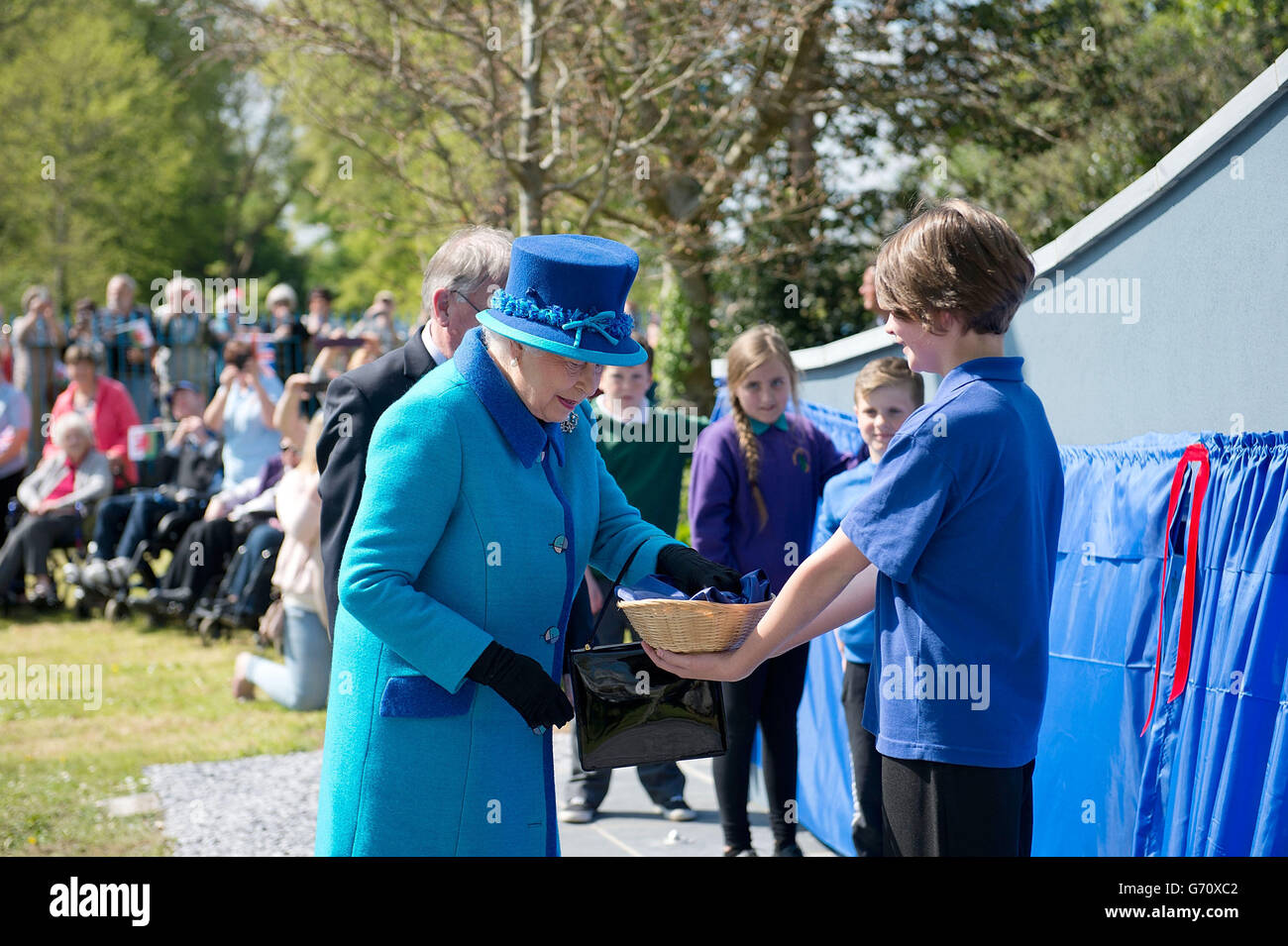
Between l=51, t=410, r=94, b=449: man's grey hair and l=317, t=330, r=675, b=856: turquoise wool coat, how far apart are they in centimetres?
909

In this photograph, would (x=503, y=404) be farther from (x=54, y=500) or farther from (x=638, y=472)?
(x=54, y=500)

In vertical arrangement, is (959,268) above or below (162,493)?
above

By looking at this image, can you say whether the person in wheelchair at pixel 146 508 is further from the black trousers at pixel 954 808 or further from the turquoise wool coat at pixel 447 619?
the black trousers at pixel 954 808

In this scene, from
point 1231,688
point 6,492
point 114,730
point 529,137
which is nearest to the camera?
point 1231,688

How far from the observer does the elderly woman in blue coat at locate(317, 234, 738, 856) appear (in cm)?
250

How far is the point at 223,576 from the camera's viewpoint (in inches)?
401

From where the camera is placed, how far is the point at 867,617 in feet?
14.9

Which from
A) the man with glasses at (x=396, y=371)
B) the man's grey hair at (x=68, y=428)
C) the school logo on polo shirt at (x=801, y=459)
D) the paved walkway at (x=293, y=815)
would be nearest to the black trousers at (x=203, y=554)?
the man's grey hair at (x=68, y=428)

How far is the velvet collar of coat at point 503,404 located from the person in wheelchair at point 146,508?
873cm

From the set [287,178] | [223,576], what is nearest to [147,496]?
[223,576]

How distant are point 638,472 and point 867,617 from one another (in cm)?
168

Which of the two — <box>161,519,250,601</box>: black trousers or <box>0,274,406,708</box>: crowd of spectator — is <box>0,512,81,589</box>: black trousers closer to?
<box>0,274,406,708</box>: crowd of spectator

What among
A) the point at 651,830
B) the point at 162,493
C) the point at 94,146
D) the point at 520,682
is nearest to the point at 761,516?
the point at 651,830
